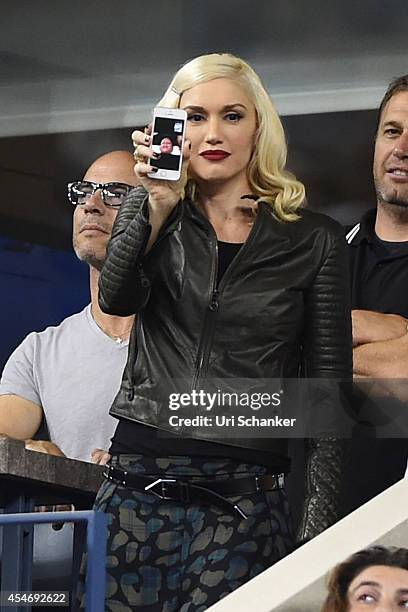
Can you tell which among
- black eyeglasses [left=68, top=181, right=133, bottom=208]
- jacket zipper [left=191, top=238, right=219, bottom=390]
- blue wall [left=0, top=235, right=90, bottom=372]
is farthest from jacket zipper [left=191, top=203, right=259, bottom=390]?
blue wall [left=0, top=235, right=90, bottom=372]

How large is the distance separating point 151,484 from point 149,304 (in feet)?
1.15

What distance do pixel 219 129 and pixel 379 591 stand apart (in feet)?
3.27

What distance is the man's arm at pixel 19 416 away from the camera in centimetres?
363

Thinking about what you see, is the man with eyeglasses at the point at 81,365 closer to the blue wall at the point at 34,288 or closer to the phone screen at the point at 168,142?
the blue wall at the point at 34,288

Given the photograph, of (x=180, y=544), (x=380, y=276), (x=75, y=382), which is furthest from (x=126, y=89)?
(x=180, y=544)

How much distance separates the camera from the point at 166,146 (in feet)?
8.91

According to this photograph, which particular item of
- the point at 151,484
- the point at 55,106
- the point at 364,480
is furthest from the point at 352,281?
the point at 55,106

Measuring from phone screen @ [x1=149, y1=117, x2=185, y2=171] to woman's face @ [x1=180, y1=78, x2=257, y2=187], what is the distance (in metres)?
0.08

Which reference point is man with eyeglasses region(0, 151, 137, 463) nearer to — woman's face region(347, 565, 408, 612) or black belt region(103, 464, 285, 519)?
black belt region(103, 464, 285, 519)

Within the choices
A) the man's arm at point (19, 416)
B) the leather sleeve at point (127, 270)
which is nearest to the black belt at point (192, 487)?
the leather sleeve at point (127, 270)

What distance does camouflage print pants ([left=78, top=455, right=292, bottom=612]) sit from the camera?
255 centimetres

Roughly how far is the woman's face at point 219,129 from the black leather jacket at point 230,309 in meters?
0.11

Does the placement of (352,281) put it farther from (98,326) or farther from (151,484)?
(151,484)

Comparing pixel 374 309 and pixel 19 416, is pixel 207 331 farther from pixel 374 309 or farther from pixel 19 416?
pixel 19 416
